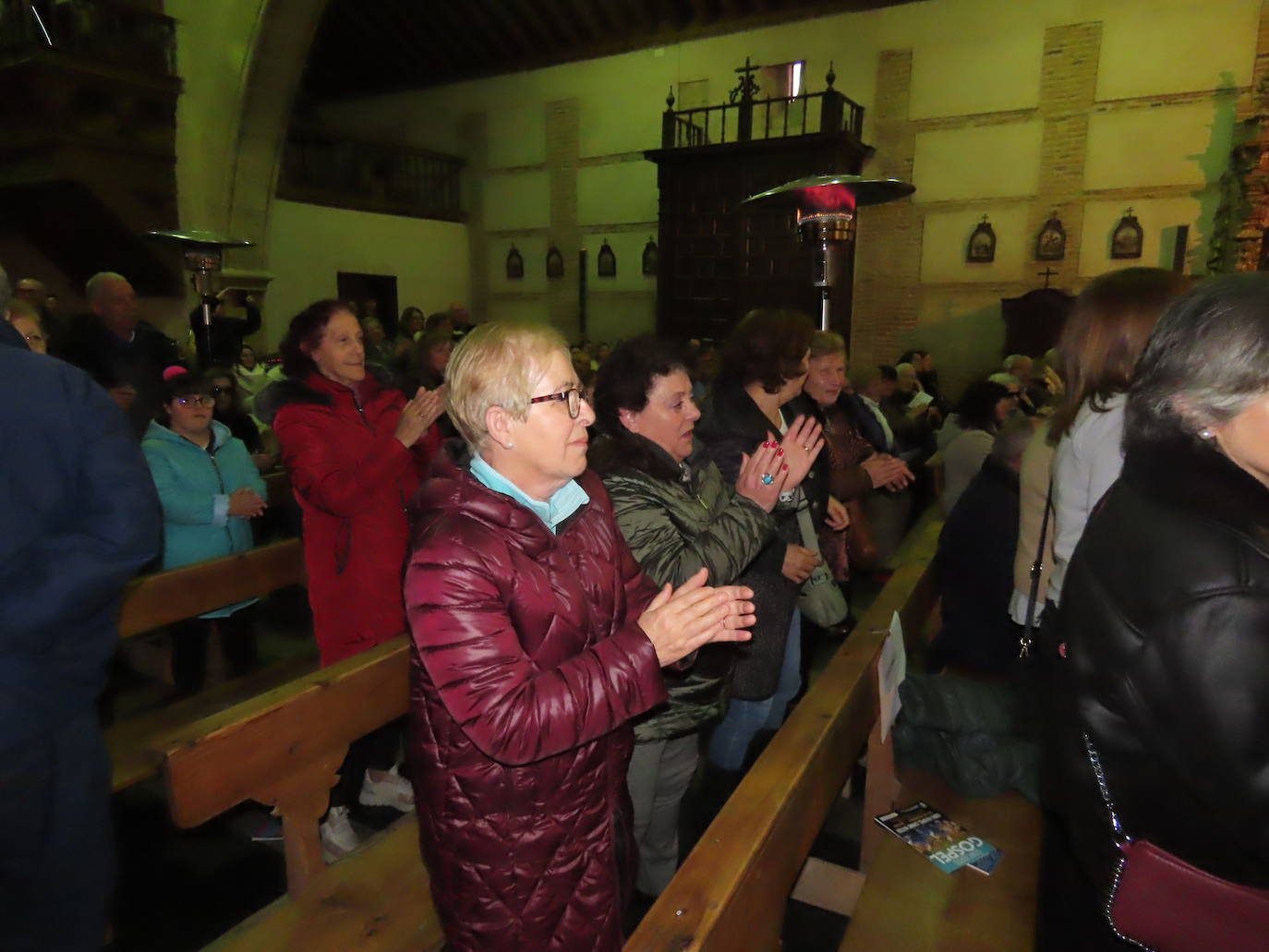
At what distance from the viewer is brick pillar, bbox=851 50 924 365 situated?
1190 centimetres

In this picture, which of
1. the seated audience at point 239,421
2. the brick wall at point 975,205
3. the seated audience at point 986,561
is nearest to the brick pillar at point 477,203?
the brick wall at point 975,205

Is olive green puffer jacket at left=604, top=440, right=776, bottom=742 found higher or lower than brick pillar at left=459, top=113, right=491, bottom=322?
lower

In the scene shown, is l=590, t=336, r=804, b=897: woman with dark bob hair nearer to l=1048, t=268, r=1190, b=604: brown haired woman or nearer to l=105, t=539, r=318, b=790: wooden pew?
l=1048, t=268, r=1190, b=604: brown haired woman

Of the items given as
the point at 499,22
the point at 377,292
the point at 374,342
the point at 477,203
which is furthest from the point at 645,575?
the point at 477,203

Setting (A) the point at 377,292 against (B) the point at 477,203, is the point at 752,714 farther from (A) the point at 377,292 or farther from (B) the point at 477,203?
(B) the point at 477,203

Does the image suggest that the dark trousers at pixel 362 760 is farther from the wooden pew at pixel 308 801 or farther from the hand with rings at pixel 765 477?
the hand with rings at pixel 765 477

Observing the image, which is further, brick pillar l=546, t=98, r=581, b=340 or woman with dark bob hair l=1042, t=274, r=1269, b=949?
brick pillar l=546, t=98, r=581, b=340

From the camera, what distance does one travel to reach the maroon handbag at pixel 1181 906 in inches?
41.9

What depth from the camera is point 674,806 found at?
220 centimetres

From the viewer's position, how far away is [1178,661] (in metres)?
1.01

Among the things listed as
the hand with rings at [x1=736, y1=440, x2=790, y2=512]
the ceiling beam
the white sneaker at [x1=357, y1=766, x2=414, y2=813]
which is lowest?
the white sneaker at [x1=357, y1=766, x2=414, y2=813]

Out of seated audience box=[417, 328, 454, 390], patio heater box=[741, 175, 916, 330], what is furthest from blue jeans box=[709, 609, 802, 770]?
seated audience box=[417, 328, 454, 390]

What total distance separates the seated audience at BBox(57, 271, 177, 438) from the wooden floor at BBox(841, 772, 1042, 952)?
4.20m

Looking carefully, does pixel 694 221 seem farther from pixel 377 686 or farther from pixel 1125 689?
pixel 1125 689
